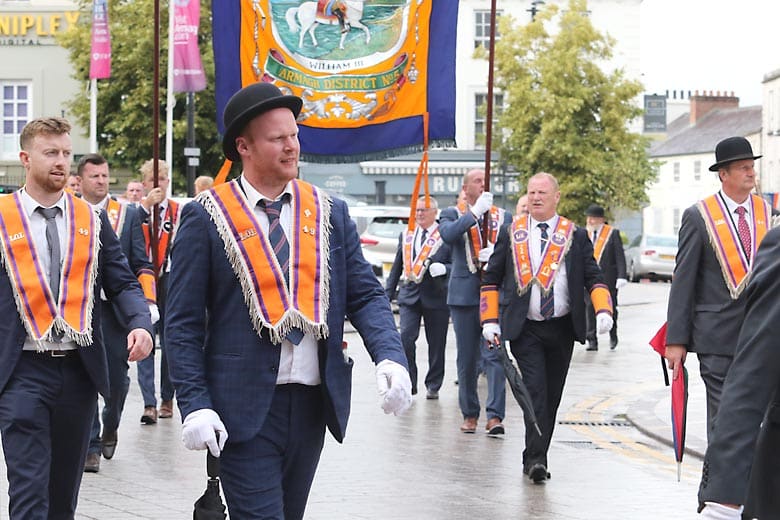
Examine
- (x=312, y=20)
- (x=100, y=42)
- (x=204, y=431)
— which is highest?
(x=100, y=42)

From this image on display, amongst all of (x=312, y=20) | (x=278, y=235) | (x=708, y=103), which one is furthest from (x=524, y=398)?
(x=708, y=103)

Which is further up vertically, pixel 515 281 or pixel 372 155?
pixel 372 155

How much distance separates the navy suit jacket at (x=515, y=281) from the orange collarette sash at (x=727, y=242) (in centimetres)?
153

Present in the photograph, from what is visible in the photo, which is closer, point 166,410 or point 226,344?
point 226,344

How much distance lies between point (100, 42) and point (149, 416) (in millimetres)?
23366

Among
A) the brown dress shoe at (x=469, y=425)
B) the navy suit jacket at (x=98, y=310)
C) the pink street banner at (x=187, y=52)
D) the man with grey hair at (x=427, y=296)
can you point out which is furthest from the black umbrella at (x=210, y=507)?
the pink street banner at (x=187, y=52)

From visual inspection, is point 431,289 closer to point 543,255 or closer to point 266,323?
point 543,255

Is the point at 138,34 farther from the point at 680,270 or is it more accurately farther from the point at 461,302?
the point at 680,270

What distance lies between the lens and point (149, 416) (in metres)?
11.8

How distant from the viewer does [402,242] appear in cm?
1462

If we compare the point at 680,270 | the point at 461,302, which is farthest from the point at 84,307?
the point at 461,302

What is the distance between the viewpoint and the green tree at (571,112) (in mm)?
42375

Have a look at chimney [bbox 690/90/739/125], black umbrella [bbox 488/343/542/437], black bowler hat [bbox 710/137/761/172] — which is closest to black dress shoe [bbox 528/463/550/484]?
black umbrella [bbox 488/343/542/437]

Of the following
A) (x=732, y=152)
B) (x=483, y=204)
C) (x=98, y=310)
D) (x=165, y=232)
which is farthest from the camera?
(x=165, y=232)
